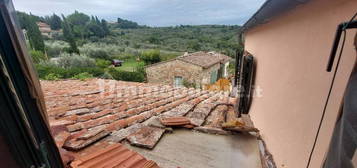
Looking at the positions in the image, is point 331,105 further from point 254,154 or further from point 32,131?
point 32,131

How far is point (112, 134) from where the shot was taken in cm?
222

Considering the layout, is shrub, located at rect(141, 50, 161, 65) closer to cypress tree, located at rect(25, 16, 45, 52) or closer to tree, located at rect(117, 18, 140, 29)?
cypress tree, located at rect(25, 16, 45, 52)

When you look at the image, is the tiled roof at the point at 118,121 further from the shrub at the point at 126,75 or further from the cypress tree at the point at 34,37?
the cypress tree at the point at 34,37

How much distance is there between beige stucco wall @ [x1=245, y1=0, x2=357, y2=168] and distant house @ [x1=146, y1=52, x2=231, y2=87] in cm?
1018

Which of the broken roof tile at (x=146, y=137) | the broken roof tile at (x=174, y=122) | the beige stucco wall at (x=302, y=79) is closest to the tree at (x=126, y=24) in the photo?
the broken roof tile at (x=174, y=122)

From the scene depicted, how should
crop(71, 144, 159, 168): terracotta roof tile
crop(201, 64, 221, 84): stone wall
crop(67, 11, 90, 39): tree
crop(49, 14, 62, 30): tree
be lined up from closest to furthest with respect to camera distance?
crop(71, 144, 159, 168): terracotta roof tile, crop(201, 64, 221, 84): stone wall, crop(49, 14, 62, 30): tree, crop(67, 11, 90, 39): tree

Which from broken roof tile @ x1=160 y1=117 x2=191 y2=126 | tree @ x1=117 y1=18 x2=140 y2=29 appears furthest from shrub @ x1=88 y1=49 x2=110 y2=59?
tree @ x1=117 y1=18 x2=140 y2=29

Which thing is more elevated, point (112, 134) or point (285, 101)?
point (285, 101)

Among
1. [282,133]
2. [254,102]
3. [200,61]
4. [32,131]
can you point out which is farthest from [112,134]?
[200,61]

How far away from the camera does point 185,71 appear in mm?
13094

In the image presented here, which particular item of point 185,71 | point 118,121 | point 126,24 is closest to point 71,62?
point 185,71

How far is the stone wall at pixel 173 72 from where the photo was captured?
1284cm

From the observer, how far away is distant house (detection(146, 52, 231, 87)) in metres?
12.8

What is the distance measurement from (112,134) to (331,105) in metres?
2.23
